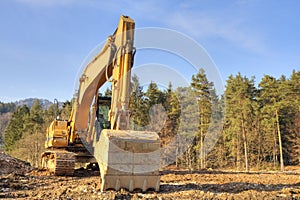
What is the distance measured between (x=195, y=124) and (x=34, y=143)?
881 inches

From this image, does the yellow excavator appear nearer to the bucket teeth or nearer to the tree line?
the bucket teeth

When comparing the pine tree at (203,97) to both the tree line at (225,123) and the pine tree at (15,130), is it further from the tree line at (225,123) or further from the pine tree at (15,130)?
the pine tree at (15,130)

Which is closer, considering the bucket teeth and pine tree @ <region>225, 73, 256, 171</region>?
the bucket teeth

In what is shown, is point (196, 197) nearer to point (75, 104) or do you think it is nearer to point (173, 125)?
point (75, 104)

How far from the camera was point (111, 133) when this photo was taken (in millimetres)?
6293

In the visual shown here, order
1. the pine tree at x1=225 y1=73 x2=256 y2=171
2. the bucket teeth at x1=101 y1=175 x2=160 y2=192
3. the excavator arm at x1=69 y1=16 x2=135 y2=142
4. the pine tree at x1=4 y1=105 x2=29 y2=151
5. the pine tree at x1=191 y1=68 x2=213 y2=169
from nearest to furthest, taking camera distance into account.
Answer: the bucket teeth at x1=101 y1=175 x2=160 y2=192, the excavator arm at x1=69 y1=16 x2=135 y2=142, the pine tree at x1=191 y1=68 x2=213 y2=169, the pine tree at x1=225 y1=73 x2=256 y2=171, the pine tree at x1=4 y1=105 x2=29 y2=151

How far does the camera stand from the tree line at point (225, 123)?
30.3 m

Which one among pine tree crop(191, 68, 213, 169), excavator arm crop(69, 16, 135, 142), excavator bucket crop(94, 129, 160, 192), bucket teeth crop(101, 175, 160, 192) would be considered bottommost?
bucket teeth crop(101, 175, 160, 192)

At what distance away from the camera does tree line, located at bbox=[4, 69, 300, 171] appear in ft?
99.3

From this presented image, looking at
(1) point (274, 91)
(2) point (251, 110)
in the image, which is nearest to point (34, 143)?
(2) point (251, 110)

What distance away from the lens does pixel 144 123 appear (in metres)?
30.7

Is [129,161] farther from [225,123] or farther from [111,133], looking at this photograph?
[225,123]

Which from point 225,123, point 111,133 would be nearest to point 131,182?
point 111,133

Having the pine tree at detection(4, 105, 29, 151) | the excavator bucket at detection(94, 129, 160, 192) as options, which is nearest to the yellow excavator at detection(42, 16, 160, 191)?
the excavator bucket at detection(94, 129, 160, 192)
